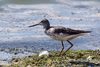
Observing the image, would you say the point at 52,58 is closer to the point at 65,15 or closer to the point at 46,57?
the point at 46,57

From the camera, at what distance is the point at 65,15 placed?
19.1m

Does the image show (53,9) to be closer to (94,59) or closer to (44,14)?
(44,14)

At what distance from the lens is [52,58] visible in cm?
1151

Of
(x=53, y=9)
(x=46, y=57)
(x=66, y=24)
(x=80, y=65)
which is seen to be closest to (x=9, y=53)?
(x=46, y=57)

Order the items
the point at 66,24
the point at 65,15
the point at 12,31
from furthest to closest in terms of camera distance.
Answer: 1. the point at 65,15
2. the point at 66,24
3. the point at 12,31

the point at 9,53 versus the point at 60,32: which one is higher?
the point at 60,32

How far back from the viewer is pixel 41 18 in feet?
60.2

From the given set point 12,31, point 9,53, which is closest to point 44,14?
point 12,31

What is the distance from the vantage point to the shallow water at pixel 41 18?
14415 millimetres

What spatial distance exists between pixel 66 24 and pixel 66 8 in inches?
140

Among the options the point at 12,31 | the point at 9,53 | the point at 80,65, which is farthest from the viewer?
the point at 12,31

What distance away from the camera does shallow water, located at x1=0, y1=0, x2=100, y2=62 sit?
14.4 meters

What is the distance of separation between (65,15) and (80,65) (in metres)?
8.29

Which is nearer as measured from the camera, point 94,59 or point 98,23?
point 94,59
